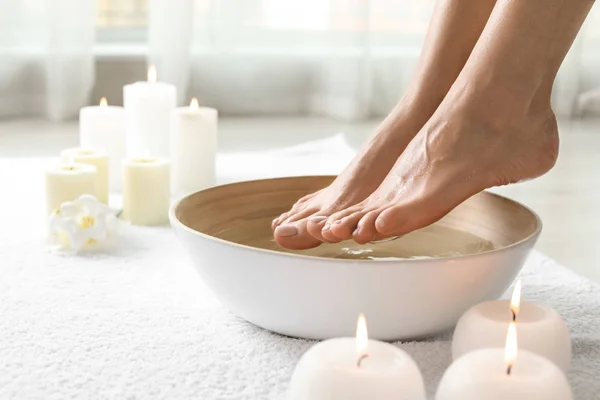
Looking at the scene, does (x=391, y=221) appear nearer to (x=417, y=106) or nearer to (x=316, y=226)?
(x=316, y=226)

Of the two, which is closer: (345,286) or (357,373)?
(357,373)

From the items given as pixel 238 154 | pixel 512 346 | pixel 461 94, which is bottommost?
pixel 238 154

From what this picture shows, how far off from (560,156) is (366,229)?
1.48 m

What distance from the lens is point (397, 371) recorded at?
2.64 feet

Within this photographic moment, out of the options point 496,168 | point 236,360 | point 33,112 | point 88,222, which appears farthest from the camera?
point 33,112

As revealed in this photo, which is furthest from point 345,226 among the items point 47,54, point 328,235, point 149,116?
point 47,54

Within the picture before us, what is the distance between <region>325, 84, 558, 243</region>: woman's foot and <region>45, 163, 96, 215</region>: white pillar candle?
1.75 feet

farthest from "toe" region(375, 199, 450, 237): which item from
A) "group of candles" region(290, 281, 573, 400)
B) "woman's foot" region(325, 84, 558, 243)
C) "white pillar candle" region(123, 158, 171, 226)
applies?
"white pillar candle" region(123, 158, 171, 226)

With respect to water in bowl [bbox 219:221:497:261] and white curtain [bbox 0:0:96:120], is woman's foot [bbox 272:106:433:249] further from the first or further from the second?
white curtain [bbox 0:0:96:120]

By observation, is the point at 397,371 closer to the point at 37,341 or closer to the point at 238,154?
the point at 37,341

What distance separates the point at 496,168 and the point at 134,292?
0.50m

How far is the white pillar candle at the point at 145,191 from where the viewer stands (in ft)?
5.34

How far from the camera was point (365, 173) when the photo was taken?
4.18 ft

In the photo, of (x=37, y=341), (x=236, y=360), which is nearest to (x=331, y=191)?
(x=236, y=360)
